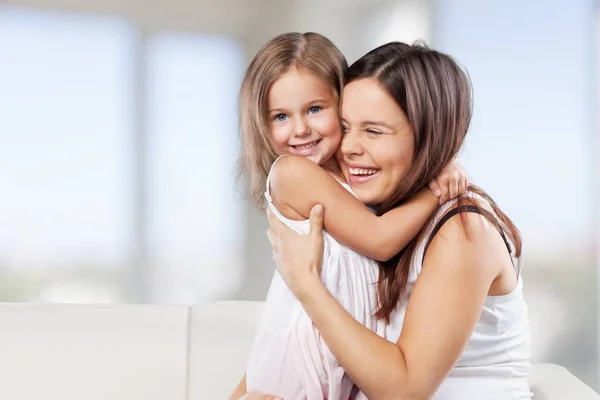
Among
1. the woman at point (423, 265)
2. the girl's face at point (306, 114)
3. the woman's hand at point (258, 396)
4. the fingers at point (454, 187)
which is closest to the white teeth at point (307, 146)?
the girl's face at point (306, 114)

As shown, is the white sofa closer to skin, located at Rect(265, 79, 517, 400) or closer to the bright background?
skin, located at Rect(265, 79, 517, 400)

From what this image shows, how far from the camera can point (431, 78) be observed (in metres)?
1.44

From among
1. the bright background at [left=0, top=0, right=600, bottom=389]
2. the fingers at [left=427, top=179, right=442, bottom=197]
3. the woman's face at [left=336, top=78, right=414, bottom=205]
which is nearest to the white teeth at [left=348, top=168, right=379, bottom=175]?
the woman's face at [left=336, top=78, right=414, bottom=205]

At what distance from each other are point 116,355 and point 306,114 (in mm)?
954

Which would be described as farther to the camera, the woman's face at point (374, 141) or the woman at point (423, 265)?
the woman's face at point (374, 141)

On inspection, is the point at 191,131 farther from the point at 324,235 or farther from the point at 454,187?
the point at 454,187

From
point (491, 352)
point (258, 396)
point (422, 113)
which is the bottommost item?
point (258, 396)

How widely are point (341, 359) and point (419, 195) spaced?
0.36 m

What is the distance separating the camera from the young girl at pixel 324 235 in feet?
4.78

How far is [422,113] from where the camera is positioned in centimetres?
144

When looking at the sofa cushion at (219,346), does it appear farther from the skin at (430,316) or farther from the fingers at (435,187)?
the fingers at (435,187)

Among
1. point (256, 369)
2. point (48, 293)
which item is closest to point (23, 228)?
point (48, 293)

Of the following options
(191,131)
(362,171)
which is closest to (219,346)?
(362,171)

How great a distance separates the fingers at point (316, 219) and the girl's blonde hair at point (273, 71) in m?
0.34
